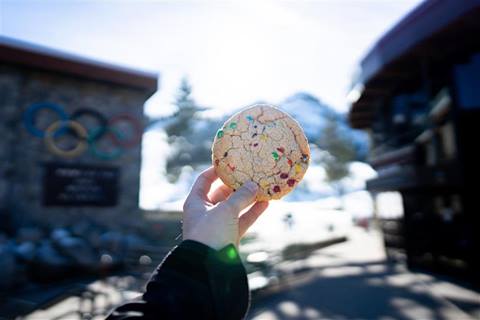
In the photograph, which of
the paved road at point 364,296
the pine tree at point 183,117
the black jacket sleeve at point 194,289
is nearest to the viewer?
the black jacket sleeve at point 194,289

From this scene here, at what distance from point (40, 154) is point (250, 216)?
11352 mm

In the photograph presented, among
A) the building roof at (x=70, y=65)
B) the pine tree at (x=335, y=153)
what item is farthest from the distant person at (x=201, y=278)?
the pine tree at (x=335, y=153)

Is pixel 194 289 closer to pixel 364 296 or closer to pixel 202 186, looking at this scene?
pixel 202 186

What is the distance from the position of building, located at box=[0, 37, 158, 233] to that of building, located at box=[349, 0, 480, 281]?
30.4ft

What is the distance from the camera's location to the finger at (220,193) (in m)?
2.50

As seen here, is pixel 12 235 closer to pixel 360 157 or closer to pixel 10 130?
pixel 10 130

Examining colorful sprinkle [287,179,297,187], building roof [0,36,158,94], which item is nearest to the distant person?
colorful sprinkle [287,179,297,187]

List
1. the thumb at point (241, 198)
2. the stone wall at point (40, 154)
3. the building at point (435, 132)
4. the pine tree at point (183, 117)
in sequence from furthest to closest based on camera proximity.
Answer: the pine tree at point (183, 117) → the stone wall at point (40, 154) → the building at point (435, 132) → the thumb at point (241, 198)

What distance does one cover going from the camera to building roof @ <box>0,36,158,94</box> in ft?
36.4

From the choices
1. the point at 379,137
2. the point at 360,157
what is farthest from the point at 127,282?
the point at 360,157

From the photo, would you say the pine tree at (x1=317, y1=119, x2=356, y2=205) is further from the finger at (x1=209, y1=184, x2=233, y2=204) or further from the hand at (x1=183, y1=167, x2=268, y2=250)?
the hand at (x1=183, y1=167, x2=268, y2=250)

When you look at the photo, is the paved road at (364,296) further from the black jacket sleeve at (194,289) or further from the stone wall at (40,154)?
the stone wall at (40,154)

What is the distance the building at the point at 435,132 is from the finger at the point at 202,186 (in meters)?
8.79

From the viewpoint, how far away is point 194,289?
4.60 ft
